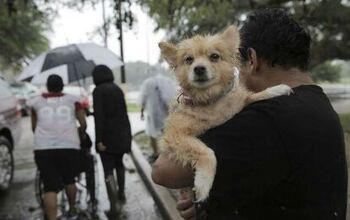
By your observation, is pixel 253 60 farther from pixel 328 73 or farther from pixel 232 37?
pixel 328 73

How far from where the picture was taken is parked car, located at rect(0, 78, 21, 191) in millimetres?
8336

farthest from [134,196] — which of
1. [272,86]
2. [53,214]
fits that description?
[272,86]

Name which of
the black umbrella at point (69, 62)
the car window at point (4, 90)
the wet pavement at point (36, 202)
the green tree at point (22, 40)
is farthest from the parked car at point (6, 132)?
the green tree at point (22, 40)

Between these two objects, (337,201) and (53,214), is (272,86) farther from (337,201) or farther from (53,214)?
(53,214)

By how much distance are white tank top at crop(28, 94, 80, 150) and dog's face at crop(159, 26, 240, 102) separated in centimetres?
415

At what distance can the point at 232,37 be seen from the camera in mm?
2365

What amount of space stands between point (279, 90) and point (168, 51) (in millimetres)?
513

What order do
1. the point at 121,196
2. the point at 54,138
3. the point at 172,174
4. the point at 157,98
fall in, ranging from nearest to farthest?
1. the point at 172,174
2. the point at 54,138
3. the point at 121,196
4. the point at 157,98

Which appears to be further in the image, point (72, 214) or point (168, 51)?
point (72, 214)

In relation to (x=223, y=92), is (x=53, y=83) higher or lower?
lower

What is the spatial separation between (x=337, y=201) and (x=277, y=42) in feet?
2.29

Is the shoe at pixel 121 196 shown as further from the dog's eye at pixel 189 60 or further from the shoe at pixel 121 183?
the dog's eye at pixel 189 60

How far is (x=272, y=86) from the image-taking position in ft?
7.81

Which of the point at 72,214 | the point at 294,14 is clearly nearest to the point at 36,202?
the point at 72,214
